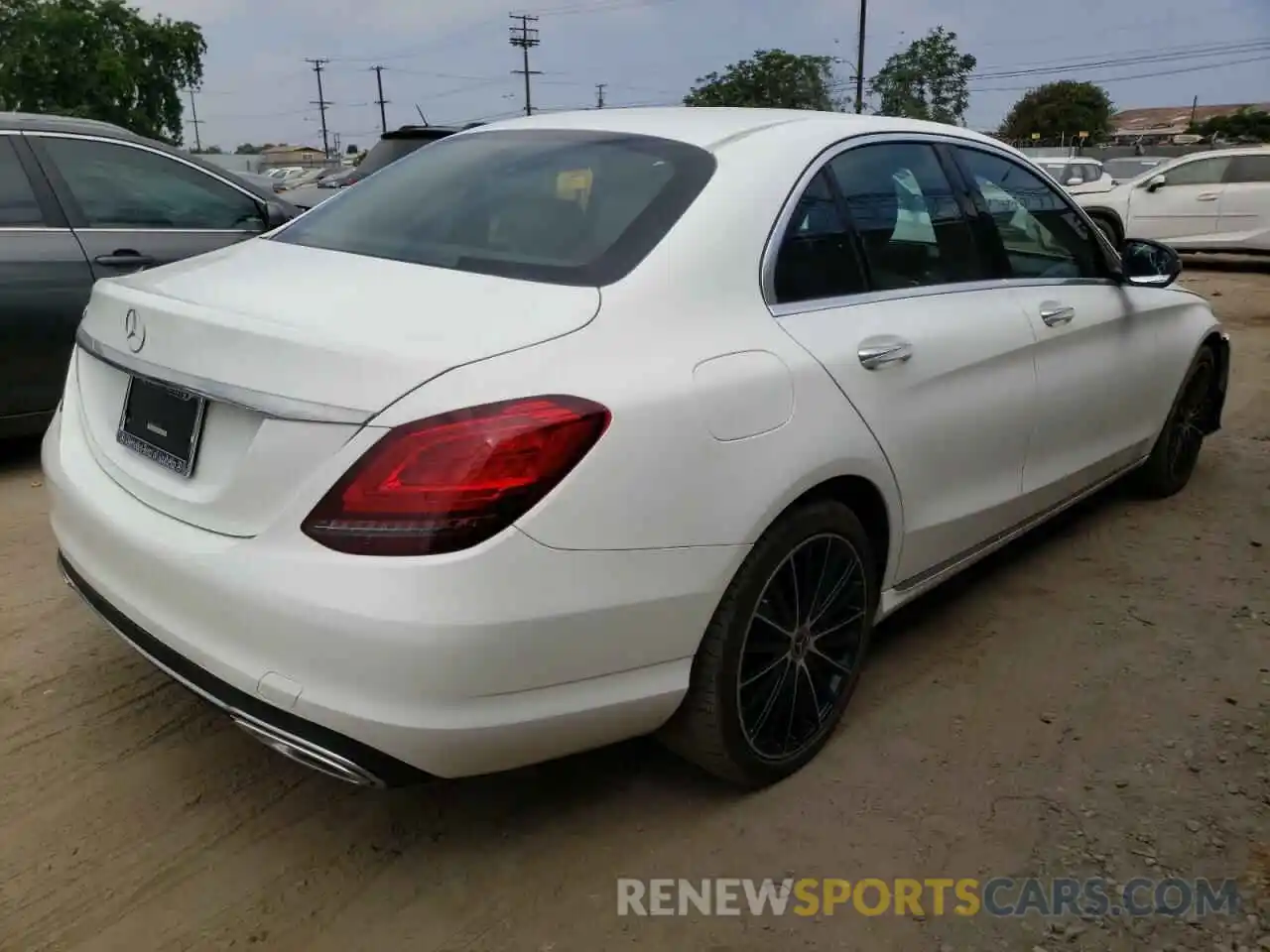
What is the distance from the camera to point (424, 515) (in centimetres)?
192

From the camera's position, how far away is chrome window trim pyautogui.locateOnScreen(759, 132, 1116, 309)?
2561 millimetres

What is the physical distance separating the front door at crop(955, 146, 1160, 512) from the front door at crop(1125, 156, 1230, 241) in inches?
438

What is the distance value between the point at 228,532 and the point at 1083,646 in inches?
105

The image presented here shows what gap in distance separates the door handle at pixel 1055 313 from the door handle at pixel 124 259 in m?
3.86

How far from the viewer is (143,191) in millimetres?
5172

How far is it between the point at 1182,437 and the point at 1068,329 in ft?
5.19

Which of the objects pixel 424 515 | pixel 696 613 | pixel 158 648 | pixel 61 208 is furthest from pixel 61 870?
pixel 61 208

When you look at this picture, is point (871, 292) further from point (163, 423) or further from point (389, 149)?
point (389, 149)

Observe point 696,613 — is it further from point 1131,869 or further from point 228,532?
point 1131,869

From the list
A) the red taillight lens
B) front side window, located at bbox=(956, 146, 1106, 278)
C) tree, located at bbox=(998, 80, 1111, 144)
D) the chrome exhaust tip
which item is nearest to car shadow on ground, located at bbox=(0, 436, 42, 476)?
the chrome exhaust tip

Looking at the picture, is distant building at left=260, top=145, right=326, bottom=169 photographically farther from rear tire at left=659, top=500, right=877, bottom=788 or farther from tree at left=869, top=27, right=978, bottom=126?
rear tire at left=659, top=500, right=877, bottom=788

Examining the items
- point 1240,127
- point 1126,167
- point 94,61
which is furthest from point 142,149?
point 1240,127

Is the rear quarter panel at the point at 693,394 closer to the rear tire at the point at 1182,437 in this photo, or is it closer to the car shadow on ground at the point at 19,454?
the rear tire at the point at 1182,437

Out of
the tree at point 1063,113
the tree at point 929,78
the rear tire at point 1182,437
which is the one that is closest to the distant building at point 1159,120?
the tree at point 1063,113
